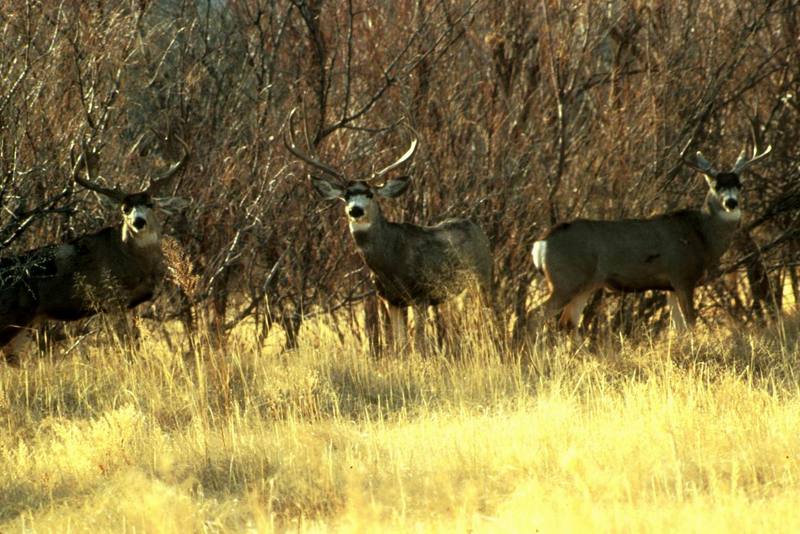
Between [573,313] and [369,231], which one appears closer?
[369,231]

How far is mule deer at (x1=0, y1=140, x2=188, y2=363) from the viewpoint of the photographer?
9.98 metres

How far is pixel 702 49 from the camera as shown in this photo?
12039mm

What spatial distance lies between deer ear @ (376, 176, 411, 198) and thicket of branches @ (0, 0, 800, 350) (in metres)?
0.83

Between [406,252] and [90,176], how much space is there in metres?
2.45

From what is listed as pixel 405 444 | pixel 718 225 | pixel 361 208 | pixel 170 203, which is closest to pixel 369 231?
pixel 361 208

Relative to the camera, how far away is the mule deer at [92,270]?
9.98 metres

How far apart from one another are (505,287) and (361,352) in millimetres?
2068

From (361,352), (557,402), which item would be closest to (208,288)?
(361,352)

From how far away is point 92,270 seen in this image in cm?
1020

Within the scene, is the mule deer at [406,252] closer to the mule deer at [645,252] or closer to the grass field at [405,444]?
the mule deer at [645,252]

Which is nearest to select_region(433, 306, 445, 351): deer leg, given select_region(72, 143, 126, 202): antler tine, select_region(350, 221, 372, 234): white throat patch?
select_region(350, 221, 372, 234): white throat patch

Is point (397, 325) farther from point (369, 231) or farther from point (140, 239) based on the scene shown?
point (140, 239)

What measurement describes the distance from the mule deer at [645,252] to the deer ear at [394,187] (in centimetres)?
111

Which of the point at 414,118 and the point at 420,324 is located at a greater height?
the point at 414,118
